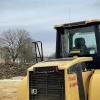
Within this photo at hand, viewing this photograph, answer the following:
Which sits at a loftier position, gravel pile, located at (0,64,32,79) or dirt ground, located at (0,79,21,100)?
dirt ground, located at (0,79,21,100)

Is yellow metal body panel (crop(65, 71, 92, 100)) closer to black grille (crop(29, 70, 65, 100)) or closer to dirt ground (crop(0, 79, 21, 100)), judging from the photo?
black grille (crop(29, 70, 65, 100))

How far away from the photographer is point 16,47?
273ft

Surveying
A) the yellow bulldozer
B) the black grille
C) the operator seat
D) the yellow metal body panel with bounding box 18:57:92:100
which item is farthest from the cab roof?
the black grille

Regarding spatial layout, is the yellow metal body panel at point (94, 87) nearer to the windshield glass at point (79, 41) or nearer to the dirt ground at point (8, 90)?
the windshield glass at point (79, 41)

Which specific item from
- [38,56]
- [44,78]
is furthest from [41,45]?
[44,78]

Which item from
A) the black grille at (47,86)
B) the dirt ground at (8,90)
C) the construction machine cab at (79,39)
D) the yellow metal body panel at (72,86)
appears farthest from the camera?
the dirt ground at (8,90)

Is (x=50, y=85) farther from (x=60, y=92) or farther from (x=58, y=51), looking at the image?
(x=58, y=51)

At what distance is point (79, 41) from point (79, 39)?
58 mm

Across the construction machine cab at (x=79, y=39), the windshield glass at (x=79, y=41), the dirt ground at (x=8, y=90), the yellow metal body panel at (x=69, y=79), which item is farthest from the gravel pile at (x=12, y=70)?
the yellow metal body panel at (x=69, y=79)

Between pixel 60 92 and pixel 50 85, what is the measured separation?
0.29 metres

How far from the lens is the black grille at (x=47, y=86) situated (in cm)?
900

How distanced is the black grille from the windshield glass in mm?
1295

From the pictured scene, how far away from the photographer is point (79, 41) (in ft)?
33.9

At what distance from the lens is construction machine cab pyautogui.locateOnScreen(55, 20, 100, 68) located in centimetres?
1004
